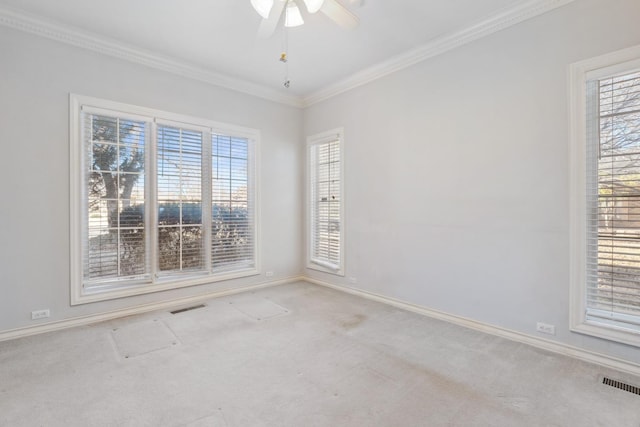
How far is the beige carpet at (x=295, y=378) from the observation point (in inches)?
73.2

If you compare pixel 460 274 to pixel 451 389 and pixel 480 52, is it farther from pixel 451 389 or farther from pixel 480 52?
pixel 480 52

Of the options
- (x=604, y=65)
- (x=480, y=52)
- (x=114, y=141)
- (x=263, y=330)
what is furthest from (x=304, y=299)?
(x=604, y=65)

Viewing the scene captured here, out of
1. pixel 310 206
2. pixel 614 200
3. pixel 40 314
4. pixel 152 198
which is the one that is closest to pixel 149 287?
pixel 40 314

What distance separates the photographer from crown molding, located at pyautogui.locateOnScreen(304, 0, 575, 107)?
8.91ft

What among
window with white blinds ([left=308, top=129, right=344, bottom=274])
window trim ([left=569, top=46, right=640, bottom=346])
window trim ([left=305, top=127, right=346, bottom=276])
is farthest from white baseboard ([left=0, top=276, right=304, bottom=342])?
window trim ([left=569, top=46, right=640, bottom=346])

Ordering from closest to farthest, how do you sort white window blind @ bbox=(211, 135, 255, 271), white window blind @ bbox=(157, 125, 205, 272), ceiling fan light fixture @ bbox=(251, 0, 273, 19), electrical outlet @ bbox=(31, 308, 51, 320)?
ceiling fan light fixture @ bbox=(251, 0, 273, 19), electrical outlet @ bbox=(31, 308, 51, 320), white window blind @ bbox=(157, 125, 205, 272), white window blind @ bbox=(211, 135, 255, 271)

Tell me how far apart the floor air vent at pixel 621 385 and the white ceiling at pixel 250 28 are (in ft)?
9.96

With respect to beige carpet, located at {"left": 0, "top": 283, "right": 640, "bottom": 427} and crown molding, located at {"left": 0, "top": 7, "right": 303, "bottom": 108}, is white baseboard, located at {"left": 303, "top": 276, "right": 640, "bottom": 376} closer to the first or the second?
beige carpet, located at {"left": 0, "top": 283, "right": 640, "bottom": 427}

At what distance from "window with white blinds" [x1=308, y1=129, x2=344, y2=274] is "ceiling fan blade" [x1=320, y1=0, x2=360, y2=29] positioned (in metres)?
2.17

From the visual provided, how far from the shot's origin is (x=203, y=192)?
4238mm

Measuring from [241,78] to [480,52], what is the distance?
307 centimetres

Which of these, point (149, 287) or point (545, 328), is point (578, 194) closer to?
point (545, 328)

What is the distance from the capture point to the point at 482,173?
311 cm

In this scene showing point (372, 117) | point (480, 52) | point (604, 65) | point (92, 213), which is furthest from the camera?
point (372, 117)
